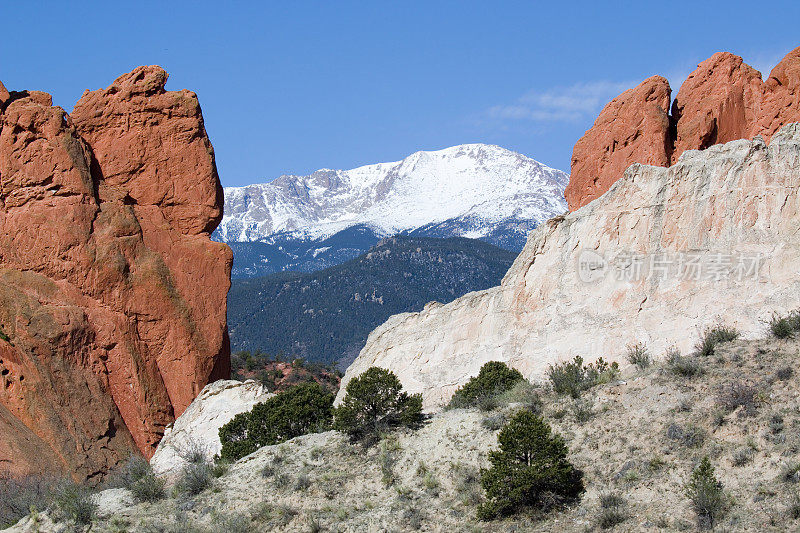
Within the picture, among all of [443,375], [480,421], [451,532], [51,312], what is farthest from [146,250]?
[451,532]

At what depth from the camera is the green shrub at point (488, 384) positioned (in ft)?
91.9

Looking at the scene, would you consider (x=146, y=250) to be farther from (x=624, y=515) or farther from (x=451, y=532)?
(x=624, y=515)

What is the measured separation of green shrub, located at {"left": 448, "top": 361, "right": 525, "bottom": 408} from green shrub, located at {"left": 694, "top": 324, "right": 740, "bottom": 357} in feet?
18.2

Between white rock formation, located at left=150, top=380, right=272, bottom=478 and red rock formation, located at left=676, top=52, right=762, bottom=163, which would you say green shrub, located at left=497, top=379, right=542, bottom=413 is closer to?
white rock formation, located at left=150, top=380, right=272, bottom=478

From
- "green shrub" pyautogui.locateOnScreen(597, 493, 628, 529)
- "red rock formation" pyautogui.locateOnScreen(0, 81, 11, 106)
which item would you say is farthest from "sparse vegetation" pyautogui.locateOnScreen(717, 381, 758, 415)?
"red rock formation" pyautogui.locateOnScreen(0, 81, 11, 106)

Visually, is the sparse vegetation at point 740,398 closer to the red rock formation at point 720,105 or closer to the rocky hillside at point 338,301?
the red rock formation at point 720,105

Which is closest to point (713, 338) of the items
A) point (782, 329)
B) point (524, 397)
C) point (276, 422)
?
point (782, 329)

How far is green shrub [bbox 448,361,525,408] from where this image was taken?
28.0 m

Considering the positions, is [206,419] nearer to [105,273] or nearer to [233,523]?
[105,273]

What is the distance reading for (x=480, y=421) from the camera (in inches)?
999

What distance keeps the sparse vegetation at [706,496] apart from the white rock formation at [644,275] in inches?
329

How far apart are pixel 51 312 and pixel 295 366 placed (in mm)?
41618

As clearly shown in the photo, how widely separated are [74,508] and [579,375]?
14.4 m

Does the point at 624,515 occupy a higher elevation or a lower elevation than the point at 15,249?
lower
